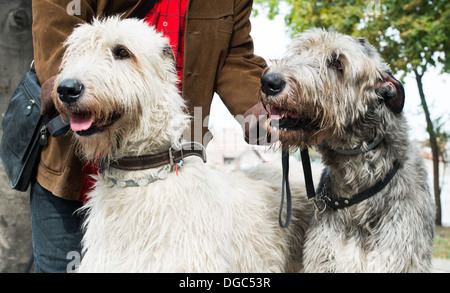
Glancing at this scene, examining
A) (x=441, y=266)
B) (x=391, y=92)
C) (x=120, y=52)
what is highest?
(x=120, y=52)

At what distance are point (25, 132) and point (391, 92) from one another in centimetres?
232

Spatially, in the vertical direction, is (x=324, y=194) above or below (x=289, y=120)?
below

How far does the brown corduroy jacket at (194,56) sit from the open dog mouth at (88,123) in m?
0.55

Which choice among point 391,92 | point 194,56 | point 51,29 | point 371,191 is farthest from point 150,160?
point 391,92

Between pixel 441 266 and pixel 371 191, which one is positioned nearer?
pixel 371 191

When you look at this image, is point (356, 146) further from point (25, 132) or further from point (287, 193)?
point (25, 132)

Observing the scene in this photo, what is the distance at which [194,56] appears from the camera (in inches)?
124

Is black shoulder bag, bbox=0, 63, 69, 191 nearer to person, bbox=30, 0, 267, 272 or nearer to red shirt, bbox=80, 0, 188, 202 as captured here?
person, bbox=30, 0, 267, 272

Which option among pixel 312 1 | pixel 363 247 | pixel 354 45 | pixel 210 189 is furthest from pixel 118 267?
pixel 312 1

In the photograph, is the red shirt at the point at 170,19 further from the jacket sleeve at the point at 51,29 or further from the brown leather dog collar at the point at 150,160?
the brown leather dog collar at the point at 150,160

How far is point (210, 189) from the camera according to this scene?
2.62 m

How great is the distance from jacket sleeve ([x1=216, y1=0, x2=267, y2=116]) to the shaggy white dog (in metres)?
0.70

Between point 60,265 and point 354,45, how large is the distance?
8.02 ft

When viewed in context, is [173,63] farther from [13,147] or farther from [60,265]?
[60,265]
